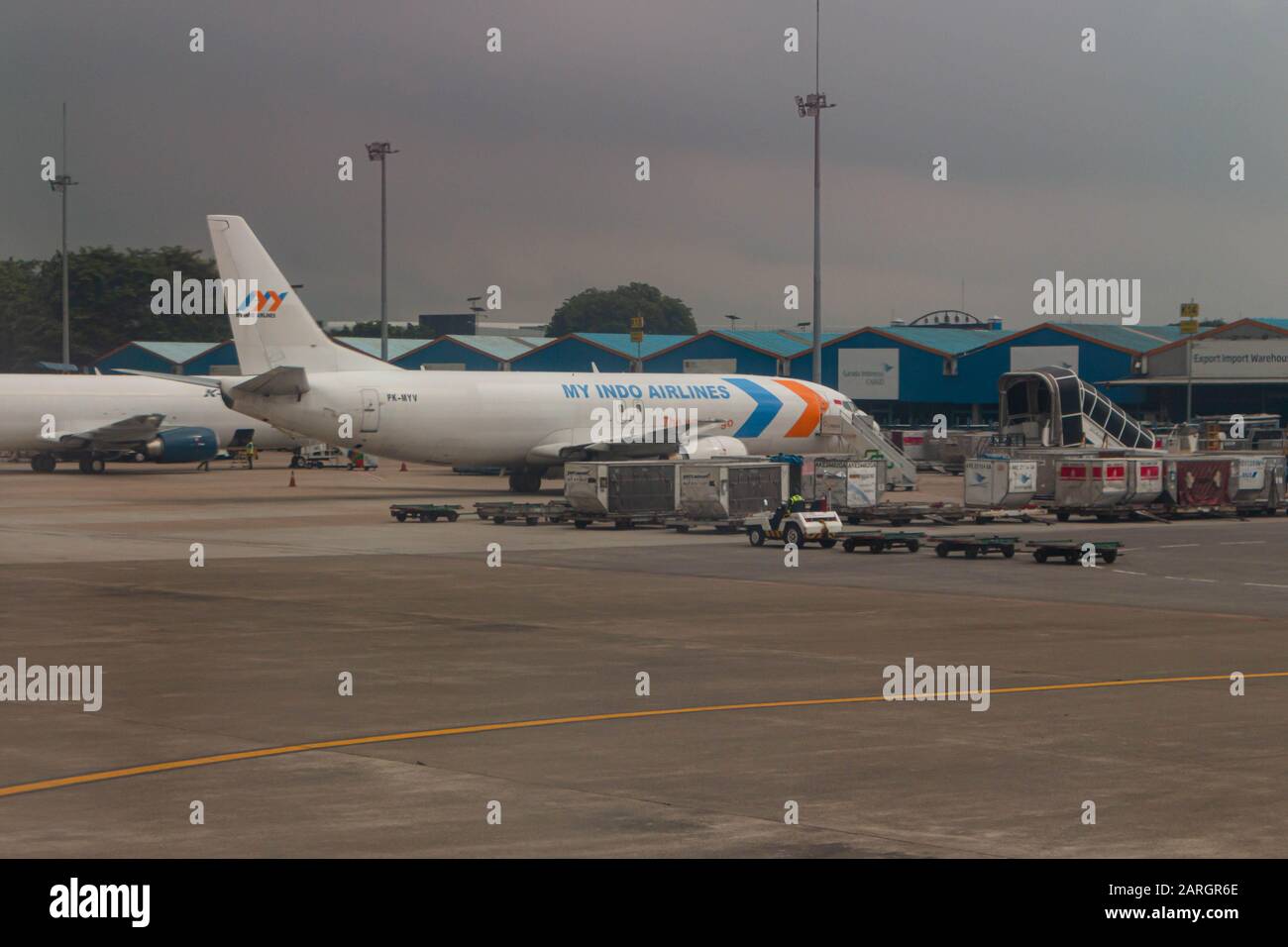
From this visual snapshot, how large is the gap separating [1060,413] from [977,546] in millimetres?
27621

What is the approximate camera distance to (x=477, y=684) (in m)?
18.9

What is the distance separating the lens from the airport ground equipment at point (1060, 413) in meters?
63.3

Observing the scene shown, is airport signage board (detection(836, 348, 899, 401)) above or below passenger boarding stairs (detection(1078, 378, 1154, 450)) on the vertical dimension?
above

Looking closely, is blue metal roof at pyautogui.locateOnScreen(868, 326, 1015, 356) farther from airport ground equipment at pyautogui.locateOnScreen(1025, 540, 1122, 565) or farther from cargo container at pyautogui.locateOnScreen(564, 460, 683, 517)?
airport ground equipment at pyautogui.locateOnScreen(1025, 540, 1122, 565)

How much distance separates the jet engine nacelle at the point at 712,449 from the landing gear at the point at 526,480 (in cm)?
594

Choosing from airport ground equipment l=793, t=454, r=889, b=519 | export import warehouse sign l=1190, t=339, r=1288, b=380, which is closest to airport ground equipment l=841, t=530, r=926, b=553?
airport ground equipment l=793, t=454, r=889, b=519

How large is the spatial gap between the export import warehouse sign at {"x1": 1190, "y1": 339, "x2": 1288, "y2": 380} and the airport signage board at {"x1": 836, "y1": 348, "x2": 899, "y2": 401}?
64.5 ft

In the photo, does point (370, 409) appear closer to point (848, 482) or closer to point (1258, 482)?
point (848, 482)

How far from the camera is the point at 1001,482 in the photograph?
4891 centimetres

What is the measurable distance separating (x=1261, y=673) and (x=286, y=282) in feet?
144

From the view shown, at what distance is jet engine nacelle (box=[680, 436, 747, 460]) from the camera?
6212cm

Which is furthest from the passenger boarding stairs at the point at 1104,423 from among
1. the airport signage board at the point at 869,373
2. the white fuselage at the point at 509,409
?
the airport signage board at the point at 869,373
